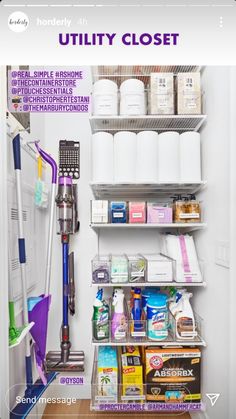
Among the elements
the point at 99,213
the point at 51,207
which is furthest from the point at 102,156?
the point at 51,207

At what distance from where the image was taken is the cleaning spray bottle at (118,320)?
100cm

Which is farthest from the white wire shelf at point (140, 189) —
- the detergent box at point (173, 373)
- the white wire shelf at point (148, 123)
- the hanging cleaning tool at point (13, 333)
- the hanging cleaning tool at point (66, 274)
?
the detergent box at point (173, 373)

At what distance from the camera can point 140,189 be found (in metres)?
1.13

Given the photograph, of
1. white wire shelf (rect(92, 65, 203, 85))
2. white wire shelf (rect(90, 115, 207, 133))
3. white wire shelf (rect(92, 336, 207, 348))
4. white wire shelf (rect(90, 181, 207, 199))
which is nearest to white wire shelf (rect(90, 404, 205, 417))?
white wire shelf (rect(92, 336, 207, 348))

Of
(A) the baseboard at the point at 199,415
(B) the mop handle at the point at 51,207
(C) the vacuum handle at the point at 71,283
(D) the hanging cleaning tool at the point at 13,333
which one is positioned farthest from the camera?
(C) the vacuum handle at the point at 71,283

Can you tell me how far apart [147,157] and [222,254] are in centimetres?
43

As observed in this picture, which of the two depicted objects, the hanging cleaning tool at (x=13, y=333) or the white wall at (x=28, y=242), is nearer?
the hanging cleaning tool at (x=13, y=333)

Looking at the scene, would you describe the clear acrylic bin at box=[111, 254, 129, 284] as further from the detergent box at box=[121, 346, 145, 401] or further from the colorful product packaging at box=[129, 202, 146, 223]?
the detergent box at box=[121, 346, 145, 401]

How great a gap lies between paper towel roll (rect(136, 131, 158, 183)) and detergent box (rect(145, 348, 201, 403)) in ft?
2.21

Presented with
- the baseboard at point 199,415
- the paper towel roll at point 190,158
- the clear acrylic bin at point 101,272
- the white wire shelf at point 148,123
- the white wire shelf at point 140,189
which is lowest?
the baseboard at point 199,415

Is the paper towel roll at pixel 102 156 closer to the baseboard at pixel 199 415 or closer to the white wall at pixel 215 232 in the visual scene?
the white wall at pixel 215 232

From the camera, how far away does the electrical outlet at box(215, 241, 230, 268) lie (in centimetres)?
83

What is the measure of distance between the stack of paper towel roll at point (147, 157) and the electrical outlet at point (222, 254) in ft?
0.85

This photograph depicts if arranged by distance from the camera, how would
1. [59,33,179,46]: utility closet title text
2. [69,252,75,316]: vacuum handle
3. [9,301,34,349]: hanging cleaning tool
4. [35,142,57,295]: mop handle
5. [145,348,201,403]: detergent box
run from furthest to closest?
[69,252,75,316]: vacuum handle → [35,142,57,295]: mop handle → [145,348,201,403]: detergent box → [9,301,34,349]: hanging cleaning tool → [59,33,179,46]: utility closet title text
